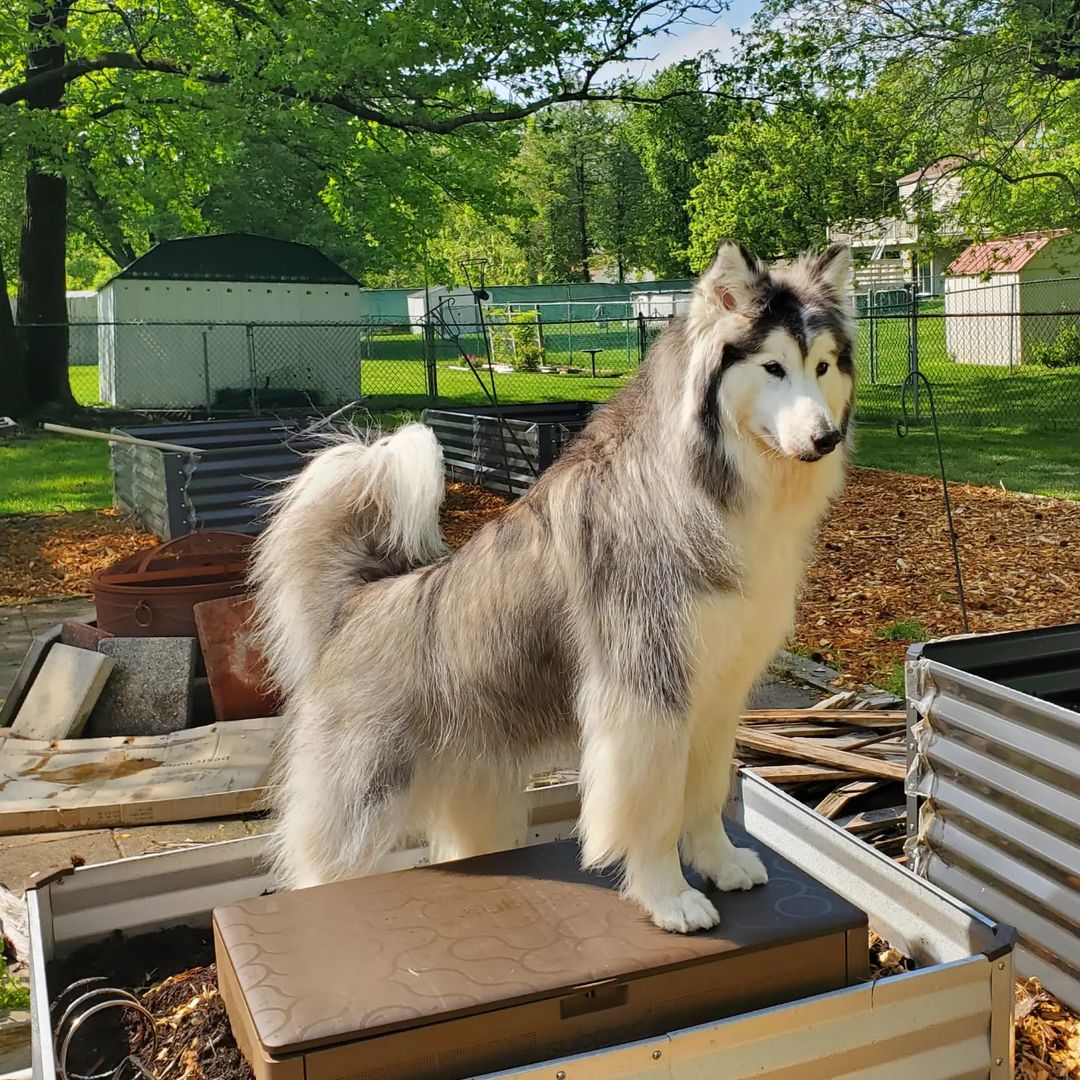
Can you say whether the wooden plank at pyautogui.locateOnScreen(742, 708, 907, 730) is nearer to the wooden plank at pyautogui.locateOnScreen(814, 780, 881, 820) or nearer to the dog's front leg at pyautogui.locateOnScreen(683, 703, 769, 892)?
the wooden plank at pyautogui.locateOnScreen(814, 780, 881, 820)

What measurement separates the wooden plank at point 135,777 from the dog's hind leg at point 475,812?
161 cm

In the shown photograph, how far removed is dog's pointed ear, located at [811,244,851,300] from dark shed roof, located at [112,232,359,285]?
20510mm

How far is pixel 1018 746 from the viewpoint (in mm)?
2908

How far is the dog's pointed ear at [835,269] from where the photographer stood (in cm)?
271

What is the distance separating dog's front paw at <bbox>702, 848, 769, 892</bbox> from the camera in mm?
2977

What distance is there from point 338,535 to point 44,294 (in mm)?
18059

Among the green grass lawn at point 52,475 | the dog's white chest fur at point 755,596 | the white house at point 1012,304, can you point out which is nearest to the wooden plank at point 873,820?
the dog's white chest fur at point 755,596

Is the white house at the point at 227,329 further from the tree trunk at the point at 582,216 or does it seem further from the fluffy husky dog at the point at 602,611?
the tree trunk at the point at 582,216

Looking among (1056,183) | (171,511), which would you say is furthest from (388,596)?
(1056,183)

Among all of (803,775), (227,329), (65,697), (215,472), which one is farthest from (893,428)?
(65,697)

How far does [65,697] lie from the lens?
5.36 meters

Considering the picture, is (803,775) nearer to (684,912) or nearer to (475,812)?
(475,812)

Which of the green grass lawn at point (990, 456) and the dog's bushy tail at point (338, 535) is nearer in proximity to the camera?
the dog's bushy tail at point (338, 535)

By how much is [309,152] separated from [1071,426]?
41.7 ft
